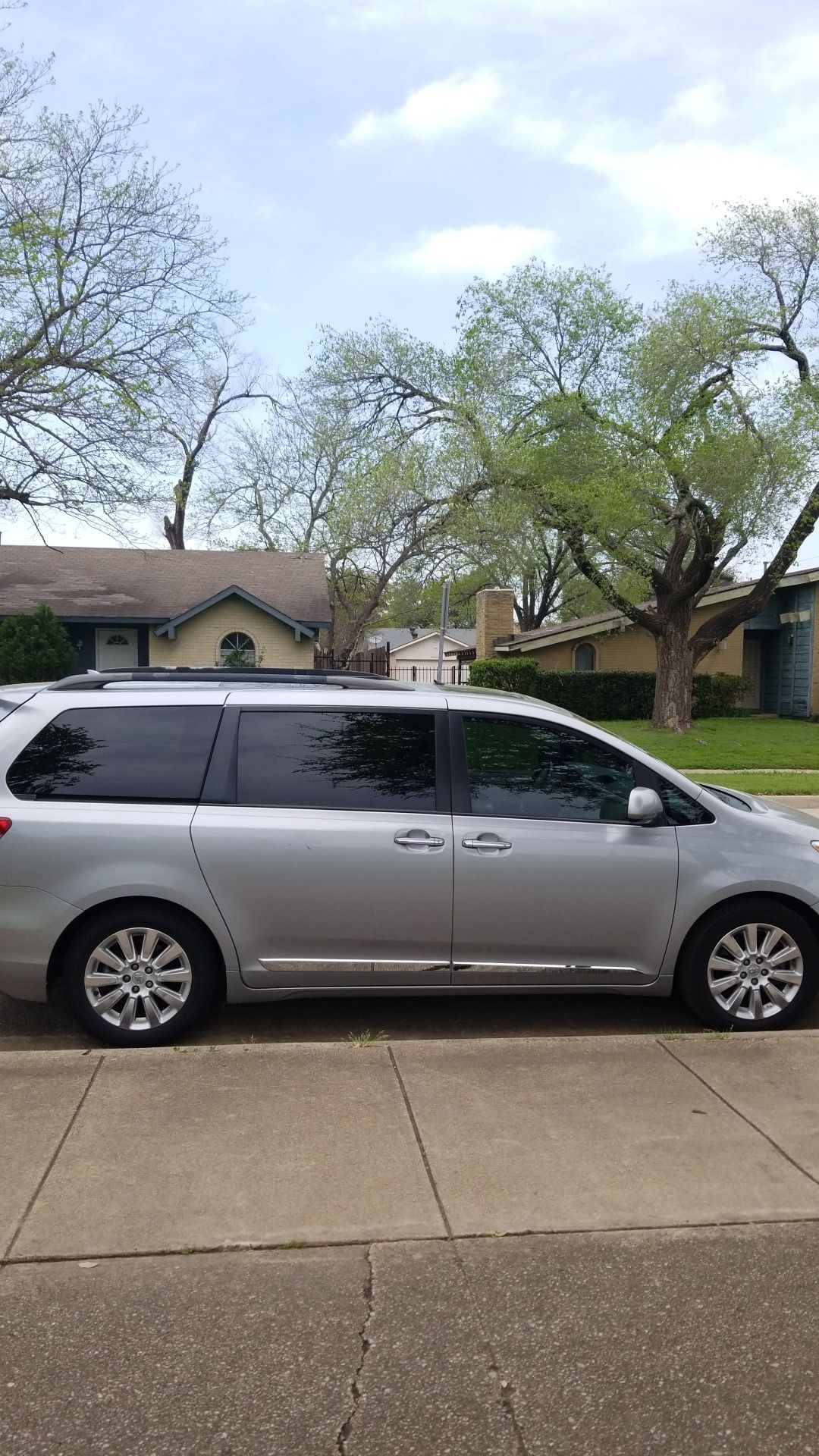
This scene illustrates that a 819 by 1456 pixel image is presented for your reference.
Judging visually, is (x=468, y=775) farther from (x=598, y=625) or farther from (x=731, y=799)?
(x=598, y=625)

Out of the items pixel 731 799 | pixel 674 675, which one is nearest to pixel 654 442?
pixel 674 675

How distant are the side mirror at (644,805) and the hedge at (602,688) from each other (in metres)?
22.8

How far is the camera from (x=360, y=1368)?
2.72m

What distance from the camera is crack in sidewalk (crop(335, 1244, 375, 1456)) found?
98.4 inches

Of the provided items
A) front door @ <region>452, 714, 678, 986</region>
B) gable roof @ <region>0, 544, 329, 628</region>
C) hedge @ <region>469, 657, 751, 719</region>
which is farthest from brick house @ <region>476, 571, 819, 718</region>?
front door @ <region>452, 714, 678, 986</region>

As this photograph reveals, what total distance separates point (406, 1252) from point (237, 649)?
25831 millimetres

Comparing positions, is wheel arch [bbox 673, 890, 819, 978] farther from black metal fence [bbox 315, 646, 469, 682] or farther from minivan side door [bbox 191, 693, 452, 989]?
black metal fence [bbox 315, 646, 469, 682]

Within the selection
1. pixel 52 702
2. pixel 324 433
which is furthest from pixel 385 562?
pixel 52 702

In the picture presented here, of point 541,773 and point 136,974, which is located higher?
point 541,773

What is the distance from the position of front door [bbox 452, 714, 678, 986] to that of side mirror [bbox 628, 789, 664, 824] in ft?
0.54

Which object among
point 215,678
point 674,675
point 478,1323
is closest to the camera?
point 478,1323

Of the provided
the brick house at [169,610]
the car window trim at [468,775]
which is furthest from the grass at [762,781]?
the brick house at [169,610]

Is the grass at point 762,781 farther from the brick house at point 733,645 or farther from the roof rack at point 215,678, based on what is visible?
the brick house at point 733,645

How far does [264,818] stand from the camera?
16.8 ft
